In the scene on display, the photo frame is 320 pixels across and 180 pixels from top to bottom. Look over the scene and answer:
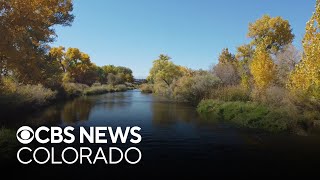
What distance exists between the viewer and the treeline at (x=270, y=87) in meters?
21.5

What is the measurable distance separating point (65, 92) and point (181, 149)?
40.0m

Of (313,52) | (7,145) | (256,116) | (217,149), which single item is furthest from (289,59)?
(7,145)

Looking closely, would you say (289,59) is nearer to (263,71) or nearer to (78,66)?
(263,71)

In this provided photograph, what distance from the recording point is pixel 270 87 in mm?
30688

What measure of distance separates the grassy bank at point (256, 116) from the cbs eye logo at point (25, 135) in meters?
14.5

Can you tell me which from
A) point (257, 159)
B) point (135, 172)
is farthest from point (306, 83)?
point (135, 172)

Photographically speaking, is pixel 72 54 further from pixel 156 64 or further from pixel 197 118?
pixel 197 118

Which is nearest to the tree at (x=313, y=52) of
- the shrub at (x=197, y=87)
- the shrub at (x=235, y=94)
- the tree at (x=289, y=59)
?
the shrub at (x=235, y=94)

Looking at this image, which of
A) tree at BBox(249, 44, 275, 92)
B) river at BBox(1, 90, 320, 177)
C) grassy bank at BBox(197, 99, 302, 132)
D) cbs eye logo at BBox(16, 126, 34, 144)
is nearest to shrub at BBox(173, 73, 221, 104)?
grassy bank at BBox(197, 99, 302, 132)

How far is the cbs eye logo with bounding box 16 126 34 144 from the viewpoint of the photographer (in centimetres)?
1760

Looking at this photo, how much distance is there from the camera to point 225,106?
31.6 metres

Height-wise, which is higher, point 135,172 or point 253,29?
point 253,29

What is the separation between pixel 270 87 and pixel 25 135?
67.7 feet

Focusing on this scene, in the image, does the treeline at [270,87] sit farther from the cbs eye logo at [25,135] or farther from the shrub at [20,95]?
the shrub at [20,95]
